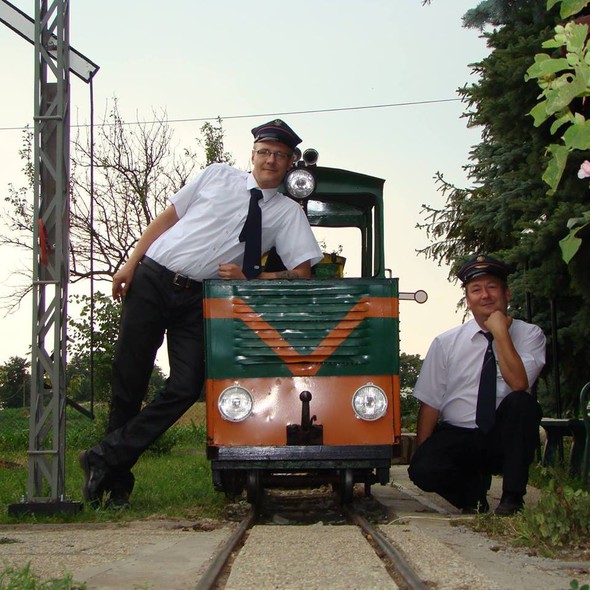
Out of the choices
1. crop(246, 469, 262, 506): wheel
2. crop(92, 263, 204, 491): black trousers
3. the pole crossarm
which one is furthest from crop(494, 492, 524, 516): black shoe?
the pole crossarm

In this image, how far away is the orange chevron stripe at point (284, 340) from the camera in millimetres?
5898

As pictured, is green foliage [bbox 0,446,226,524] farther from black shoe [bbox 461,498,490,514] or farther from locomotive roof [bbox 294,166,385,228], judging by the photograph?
locomotive roof [bbox 294,166,385,228]

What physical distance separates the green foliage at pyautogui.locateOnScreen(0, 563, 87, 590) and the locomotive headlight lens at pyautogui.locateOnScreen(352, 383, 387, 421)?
249cm

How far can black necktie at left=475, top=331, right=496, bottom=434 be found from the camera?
18.9 feet

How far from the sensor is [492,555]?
4414 mm

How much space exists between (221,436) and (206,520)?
48cm

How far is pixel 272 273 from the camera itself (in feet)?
20.1

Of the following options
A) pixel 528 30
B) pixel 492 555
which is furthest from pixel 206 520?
pixel 528 30

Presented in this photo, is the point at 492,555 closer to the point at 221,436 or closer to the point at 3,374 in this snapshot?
the point at 221,436

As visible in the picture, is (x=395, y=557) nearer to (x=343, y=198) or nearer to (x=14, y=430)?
(x=343, y=198)

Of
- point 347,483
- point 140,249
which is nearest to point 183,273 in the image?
point 140,249

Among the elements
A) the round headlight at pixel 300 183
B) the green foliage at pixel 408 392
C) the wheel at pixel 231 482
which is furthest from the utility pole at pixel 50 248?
the green foliage at pixel 408 392

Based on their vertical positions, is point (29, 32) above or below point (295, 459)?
above

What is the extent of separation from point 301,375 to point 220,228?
3.31 ft
